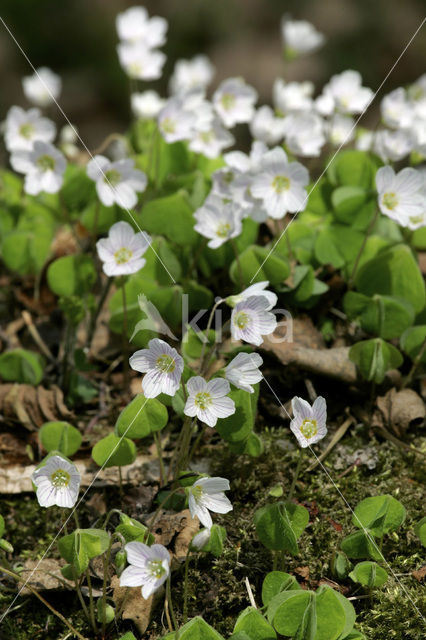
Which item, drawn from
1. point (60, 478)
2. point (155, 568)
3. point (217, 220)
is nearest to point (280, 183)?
point (217, 220)

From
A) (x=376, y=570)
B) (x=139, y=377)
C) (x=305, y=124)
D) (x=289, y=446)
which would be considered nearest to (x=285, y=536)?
(x=376, y=570)

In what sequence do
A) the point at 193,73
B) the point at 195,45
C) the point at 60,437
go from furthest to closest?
the point at 195,45, the point at 193,73, the point at 60,437

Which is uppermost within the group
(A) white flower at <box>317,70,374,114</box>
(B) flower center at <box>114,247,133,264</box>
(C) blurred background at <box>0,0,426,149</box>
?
(A) white flower at <box>317,70,374,114</box>

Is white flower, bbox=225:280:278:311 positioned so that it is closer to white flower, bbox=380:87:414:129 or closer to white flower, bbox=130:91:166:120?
white flower, bbox=380:87:414:129

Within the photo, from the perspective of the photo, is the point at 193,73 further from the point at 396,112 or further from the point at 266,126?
the point at 396,112

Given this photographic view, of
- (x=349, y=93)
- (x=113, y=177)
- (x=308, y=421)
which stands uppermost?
(x=349, y=93)

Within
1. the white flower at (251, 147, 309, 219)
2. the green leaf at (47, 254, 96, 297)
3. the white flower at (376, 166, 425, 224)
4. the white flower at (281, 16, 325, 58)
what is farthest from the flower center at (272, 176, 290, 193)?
the white flower at (281, 16, 325, 58)
